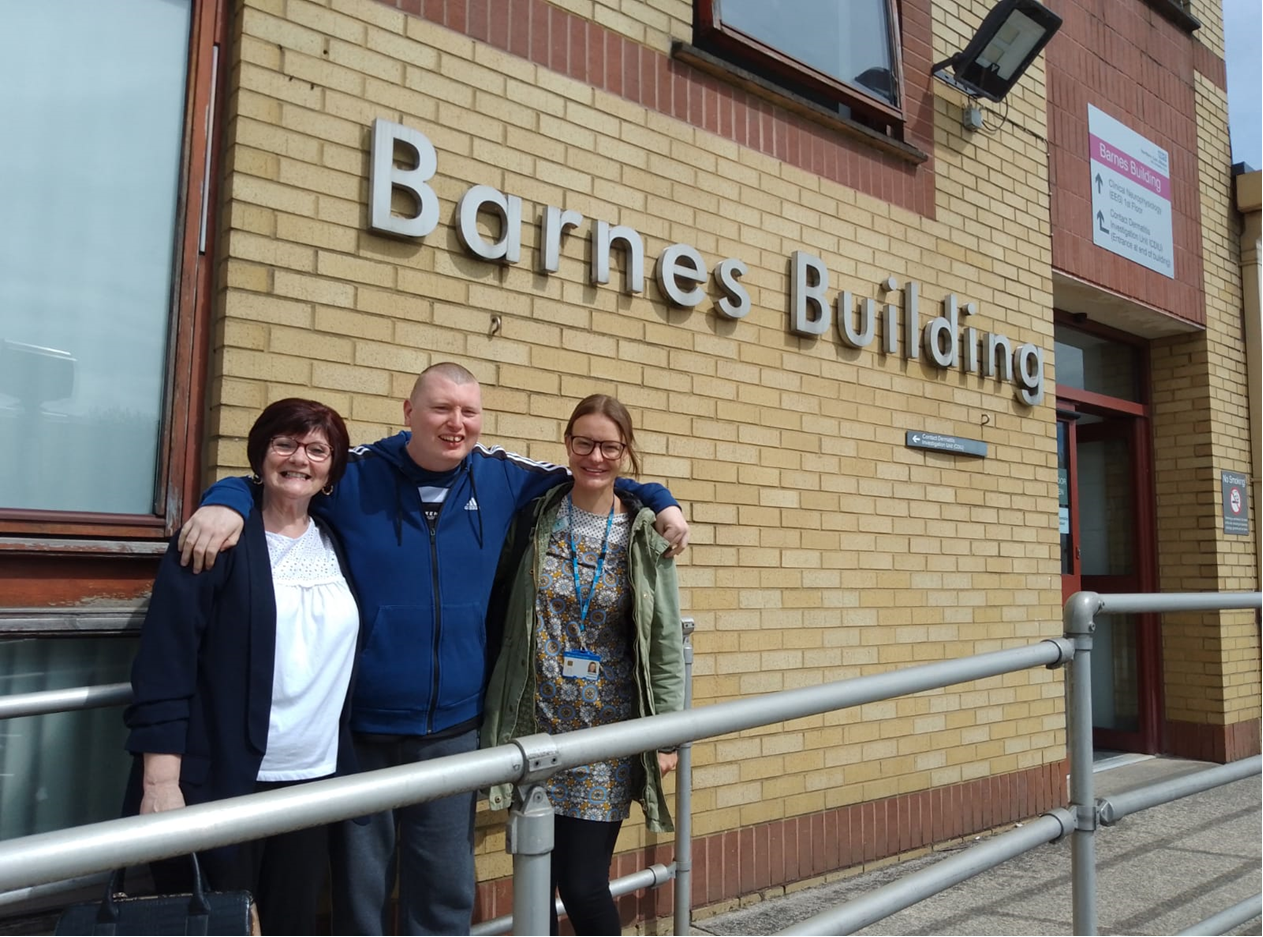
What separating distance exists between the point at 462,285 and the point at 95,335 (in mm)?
1027

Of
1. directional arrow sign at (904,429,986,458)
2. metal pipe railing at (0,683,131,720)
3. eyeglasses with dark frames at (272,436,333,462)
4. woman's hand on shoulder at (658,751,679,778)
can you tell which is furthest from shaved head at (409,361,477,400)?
directional arrow sign at (904,429,986,458)

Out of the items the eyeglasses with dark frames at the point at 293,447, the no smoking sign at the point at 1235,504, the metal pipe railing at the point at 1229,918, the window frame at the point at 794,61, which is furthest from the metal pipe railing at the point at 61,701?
the no smoking sign at the point at 1235,504

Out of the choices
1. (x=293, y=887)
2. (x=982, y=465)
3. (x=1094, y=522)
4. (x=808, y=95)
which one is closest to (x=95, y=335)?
(x=293, y=887)

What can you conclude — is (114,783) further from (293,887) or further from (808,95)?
(808,95)

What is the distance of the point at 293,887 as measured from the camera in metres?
2.12

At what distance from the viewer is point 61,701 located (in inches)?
77.5

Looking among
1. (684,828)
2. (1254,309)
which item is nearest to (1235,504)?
(1254,309)

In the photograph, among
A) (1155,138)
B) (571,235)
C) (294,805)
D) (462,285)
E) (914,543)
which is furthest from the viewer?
(1155,138)

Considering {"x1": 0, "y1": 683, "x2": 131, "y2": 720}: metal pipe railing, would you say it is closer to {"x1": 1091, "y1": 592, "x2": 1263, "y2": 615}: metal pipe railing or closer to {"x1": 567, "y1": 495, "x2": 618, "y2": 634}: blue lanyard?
{"x1": 567, "y1": 495, "x2": 618, "y2": 634}: blue lanyard

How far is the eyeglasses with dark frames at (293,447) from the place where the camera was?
214 centimetres

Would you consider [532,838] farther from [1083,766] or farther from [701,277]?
[701,277]

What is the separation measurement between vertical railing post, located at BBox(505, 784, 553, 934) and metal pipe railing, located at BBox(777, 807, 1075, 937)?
43 centimetres

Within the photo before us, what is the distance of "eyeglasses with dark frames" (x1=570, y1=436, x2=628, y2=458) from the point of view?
2412 millimetres

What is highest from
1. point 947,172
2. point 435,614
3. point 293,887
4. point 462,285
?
point 947,172
